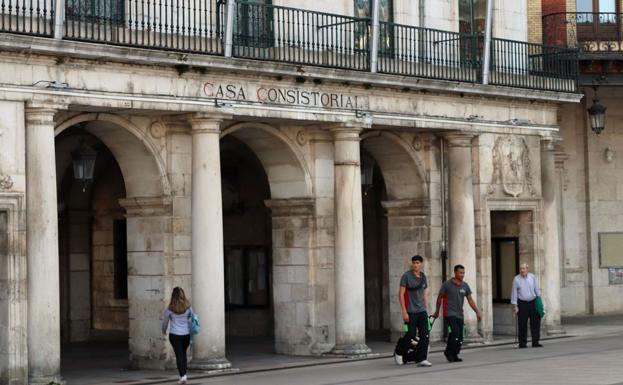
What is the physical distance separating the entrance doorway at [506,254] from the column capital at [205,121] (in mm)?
9069

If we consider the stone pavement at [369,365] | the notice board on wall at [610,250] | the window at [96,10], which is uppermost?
the window at [96,10]

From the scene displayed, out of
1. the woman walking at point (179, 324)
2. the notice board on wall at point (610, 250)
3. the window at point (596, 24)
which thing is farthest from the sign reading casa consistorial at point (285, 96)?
the notice board on wall at point (610, 250)

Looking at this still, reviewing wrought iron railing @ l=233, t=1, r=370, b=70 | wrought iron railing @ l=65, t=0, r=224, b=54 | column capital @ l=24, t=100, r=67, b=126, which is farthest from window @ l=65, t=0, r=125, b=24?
wrought iron railing @ l=233, t=1, r=370, b=70

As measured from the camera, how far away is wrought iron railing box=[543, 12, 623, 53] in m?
33.0

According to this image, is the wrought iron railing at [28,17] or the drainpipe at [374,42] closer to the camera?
the wrought iron railing at [28,17]

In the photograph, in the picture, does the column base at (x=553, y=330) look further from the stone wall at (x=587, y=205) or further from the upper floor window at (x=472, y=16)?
the upper floor window at (x=472, y=16)

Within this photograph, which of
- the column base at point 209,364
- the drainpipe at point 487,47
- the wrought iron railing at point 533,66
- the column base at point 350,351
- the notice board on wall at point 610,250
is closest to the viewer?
the column base at point 209,364

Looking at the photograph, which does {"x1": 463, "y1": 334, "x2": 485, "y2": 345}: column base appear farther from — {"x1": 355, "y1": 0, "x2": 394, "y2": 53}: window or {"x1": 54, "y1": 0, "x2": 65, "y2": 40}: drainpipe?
{"x1": 54, "y1": 0, "x2": 65, "y2": 40}: drainpipe

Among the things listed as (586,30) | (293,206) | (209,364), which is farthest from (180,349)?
(586,30)

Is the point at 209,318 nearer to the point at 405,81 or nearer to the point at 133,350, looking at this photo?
the point at 133,350

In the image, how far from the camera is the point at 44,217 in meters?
20.2

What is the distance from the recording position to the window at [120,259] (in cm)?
3156

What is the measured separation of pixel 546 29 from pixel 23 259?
56.0ft

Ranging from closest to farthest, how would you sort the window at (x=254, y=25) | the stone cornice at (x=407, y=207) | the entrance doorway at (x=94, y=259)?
the window at (x=254, y=25), the stone cornice at (x=407, y=207), the entrance doorway at (x=94, y=259)
